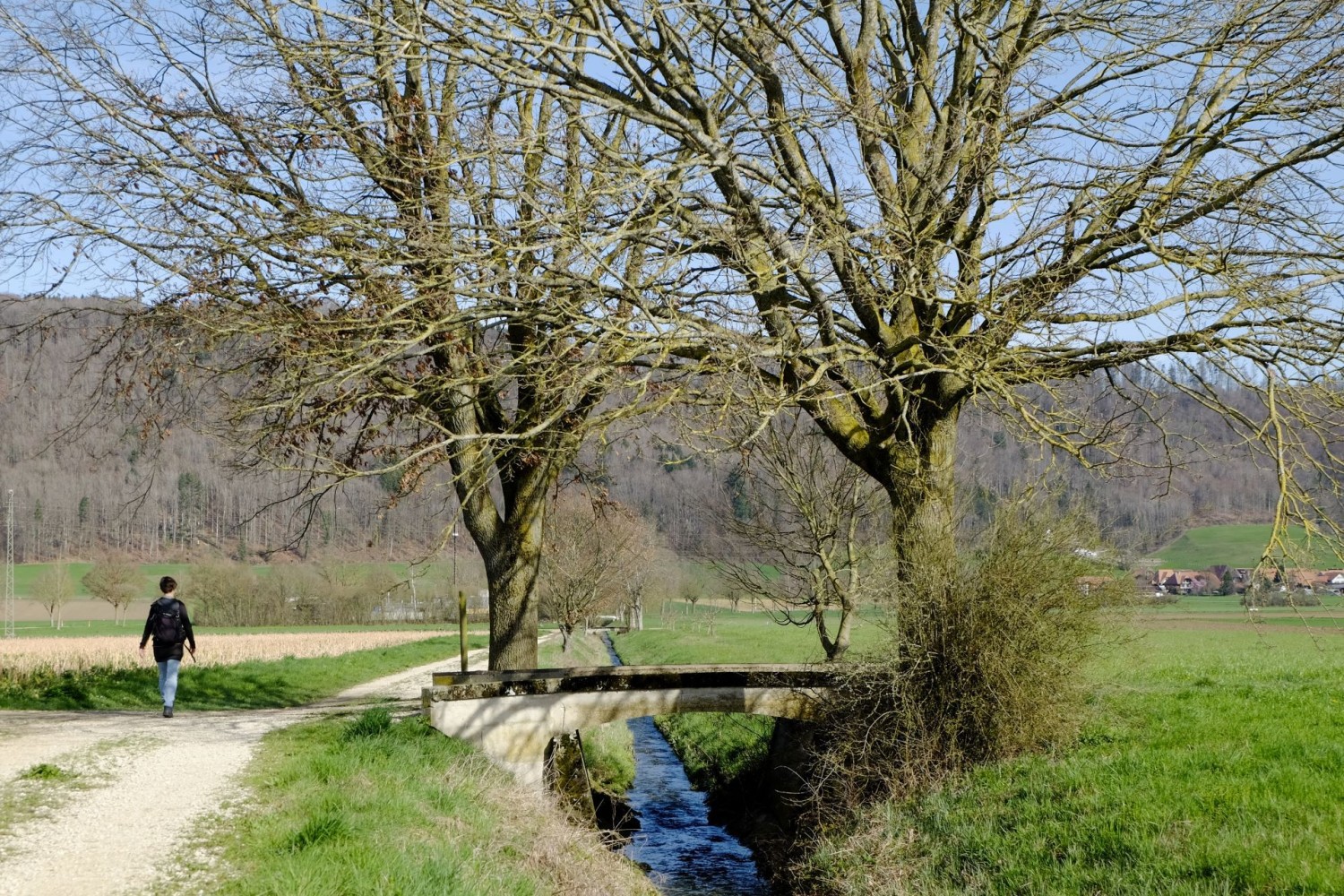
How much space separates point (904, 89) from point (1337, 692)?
Result: 8582 millimetres

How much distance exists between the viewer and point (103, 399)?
14.5 metres

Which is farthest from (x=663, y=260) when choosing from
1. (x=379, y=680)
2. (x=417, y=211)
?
(x=379, y=680)

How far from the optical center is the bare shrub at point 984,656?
11422mm

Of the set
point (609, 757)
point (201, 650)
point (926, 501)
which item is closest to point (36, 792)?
point (926, 501)

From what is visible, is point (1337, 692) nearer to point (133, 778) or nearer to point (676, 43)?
point (676, 43)

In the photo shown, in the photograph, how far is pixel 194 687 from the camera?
20.1 metres

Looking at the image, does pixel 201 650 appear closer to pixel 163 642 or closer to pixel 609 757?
pixel 609 757

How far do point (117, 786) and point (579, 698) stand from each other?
6.18 metres

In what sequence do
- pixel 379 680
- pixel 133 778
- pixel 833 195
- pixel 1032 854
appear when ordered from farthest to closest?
pixel 379 680 < pixel 833 195 < pixel 133 778 < pixel 1032 854

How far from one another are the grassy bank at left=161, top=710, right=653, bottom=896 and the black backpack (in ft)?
8.14

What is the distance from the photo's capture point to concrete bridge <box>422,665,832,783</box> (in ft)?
46.5

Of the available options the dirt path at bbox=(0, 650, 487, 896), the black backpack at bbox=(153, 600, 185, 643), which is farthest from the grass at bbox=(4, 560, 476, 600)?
→ the dirt path at bbox=(0, 650, 487, 896)

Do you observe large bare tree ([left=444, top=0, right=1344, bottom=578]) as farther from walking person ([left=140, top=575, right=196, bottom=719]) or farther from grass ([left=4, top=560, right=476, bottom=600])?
grass ([left=4, top=560, right=476, bottom=600])

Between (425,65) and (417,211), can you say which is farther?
(425,65)
